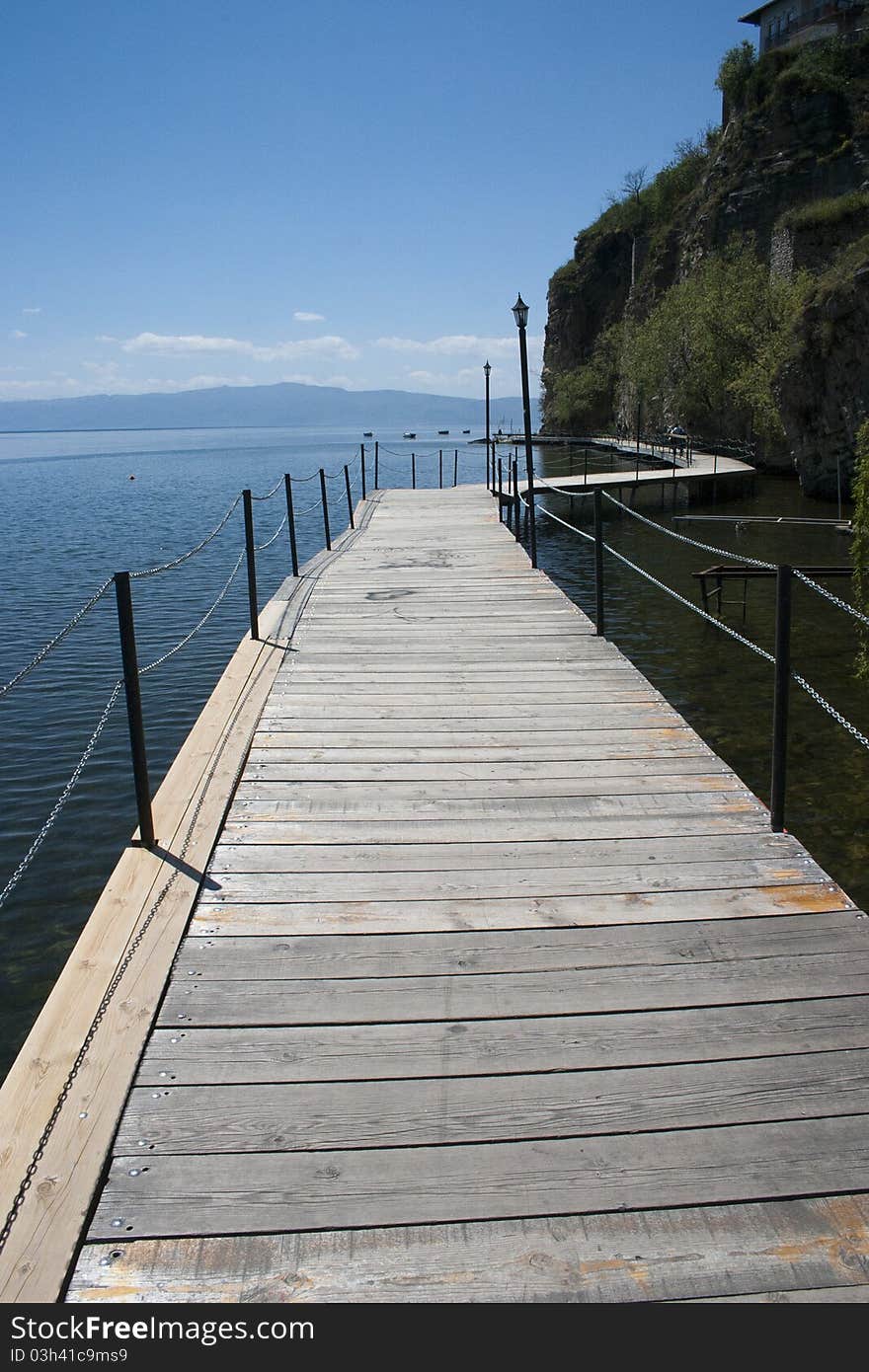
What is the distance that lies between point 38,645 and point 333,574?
4791 mm

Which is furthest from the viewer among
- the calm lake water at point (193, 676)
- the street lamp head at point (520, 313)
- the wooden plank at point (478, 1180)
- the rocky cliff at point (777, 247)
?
the rocky cliff at point (777, 247)

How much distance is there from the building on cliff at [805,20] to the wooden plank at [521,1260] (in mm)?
57199

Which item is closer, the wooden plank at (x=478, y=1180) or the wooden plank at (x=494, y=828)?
the wooden plank at (x=478, y=1180)

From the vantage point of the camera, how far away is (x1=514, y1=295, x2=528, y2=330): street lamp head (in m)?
13.4

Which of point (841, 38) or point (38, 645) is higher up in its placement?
point (841, 38)

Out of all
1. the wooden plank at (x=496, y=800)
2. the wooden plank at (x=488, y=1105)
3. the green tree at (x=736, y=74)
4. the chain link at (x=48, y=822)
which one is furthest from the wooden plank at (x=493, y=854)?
the green tree at (x=736, y=74)

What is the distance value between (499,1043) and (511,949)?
1.71 ft

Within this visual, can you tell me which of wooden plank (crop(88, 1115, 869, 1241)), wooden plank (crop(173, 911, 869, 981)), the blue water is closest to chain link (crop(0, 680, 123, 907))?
the blue water

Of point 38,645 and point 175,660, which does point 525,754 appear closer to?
point 175,660

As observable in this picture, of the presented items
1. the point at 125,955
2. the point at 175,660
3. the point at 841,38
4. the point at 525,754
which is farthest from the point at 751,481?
the point at 841,38

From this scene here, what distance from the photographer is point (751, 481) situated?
2845 cm

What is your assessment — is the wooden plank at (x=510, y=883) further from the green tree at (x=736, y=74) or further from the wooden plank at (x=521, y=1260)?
the green tree at (x=736, y=74)

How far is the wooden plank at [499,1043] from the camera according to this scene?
9.04ft

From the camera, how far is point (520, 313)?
536 inches
